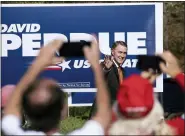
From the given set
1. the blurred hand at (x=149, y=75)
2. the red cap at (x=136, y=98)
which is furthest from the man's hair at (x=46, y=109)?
the blurred hand at (x=149, y=75)

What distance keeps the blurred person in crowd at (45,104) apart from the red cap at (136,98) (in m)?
0.09

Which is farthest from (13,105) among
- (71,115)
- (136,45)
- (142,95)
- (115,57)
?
(71,115)

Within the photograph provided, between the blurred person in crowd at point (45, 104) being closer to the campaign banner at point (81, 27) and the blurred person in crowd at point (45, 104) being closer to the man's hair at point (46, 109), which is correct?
the man's hair at point (46, 109)

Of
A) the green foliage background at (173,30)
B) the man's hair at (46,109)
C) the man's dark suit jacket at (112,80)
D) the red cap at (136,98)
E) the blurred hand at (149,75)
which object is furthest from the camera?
the green foliage background at (173,30)

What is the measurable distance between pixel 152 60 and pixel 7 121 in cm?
85

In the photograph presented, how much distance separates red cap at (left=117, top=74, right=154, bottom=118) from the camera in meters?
3.04

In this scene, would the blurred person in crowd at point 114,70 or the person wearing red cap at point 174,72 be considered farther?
the blurred person in crowd at point 114,70

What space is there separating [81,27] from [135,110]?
6.78 meters

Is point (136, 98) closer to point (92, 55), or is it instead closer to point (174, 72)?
point (92, 55)

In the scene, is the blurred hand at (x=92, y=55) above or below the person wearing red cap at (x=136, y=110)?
above

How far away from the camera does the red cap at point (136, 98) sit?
3.04 metres

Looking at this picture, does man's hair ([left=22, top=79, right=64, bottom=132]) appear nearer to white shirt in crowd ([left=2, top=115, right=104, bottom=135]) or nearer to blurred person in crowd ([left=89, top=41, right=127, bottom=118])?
white shirt in crowd ([left=2, top=115, right=104, bottom=135])

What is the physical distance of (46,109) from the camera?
2.93 m

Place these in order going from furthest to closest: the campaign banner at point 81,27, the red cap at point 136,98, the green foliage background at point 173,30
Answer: the green foliage background at point 173,30
the campaign banner at point 81,27
the red cap at point 136,98
